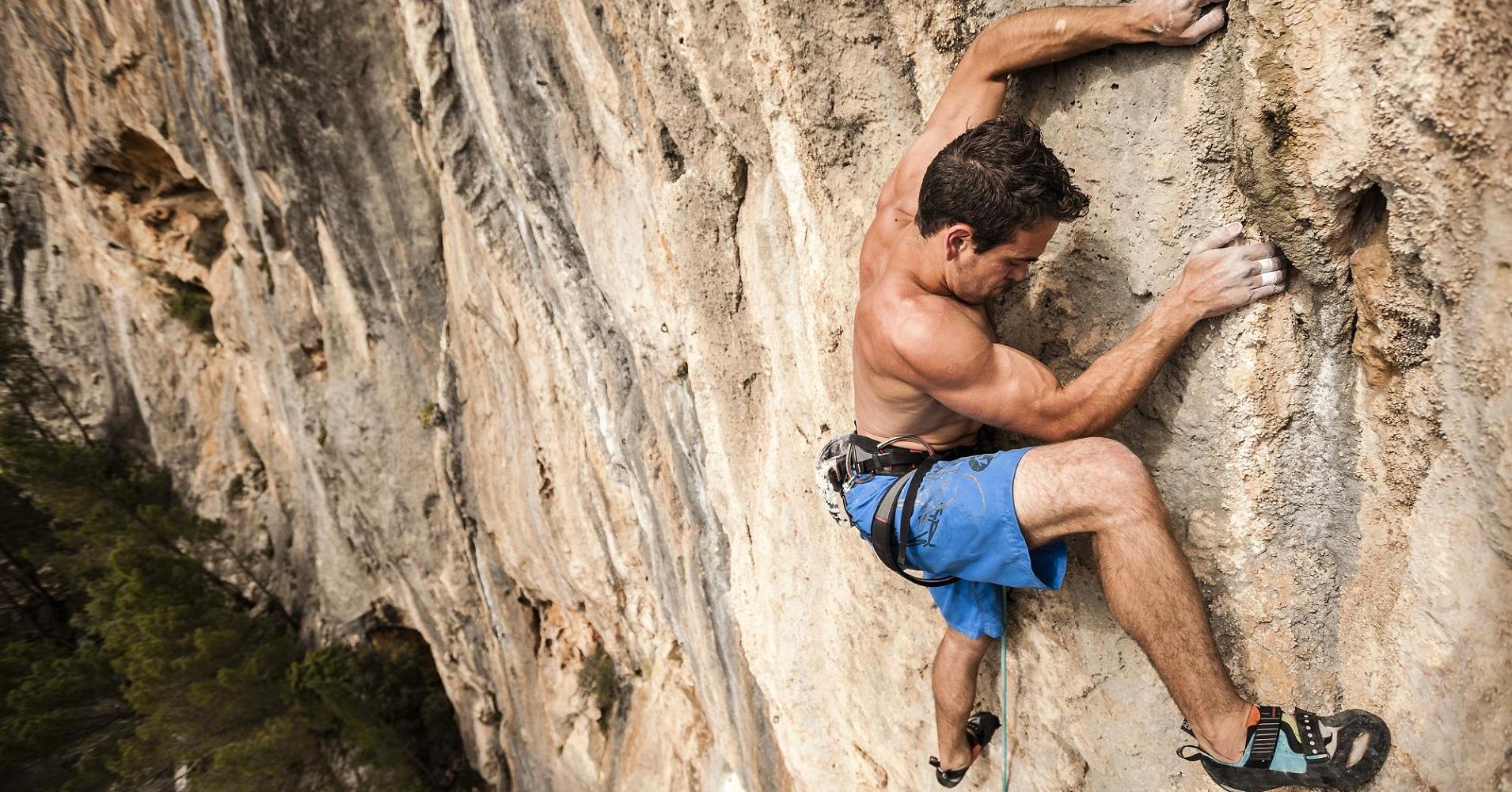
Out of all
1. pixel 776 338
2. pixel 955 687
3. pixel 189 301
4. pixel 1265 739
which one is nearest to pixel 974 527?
pixel 1265 739

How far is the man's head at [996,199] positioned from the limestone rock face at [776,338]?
332mm

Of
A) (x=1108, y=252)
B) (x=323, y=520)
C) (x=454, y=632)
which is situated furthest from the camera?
(x=323, y=520)

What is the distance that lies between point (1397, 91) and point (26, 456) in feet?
54.6

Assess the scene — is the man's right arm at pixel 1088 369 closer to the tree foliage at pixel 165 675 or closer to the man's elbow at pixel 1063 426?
the man's elbow at pixel 1063 426

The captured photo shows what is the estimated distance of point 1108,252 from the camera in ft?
7.61

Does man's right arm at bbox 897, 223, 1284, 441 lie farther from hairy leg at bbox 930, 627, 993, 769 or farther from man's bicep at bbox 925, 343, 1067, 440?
hairy leg at bbox 930, 627, 993, 769

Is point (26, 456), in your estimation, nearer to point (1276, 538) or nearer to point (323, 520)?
point (323, 520)

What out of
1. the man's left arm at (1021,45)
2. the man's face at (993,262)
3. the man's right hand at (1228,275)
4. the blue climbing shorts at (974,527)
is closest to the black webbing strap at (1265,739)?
the blue climbing shorts at (974,527)

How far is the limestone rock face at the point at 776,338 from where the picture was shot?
178 centimetres

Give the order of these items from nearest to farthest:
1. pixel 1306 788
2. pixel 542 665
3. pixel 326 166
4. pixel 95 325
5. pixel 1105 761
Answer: pixel 1306 788, pixel 1105 761, pixel 326 166, pixel 542 665, pixel 95 325

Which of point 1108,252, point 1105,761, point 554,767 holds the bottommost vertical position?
point 554,767

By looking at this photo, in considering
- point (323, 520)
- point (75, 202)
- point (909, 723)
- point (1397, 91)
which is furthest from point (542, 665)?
point (75, 202)

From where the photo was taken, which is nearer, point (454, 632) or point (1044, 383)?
point (1044, 383)

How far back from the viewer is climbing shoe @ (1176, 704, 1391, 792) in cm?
198
